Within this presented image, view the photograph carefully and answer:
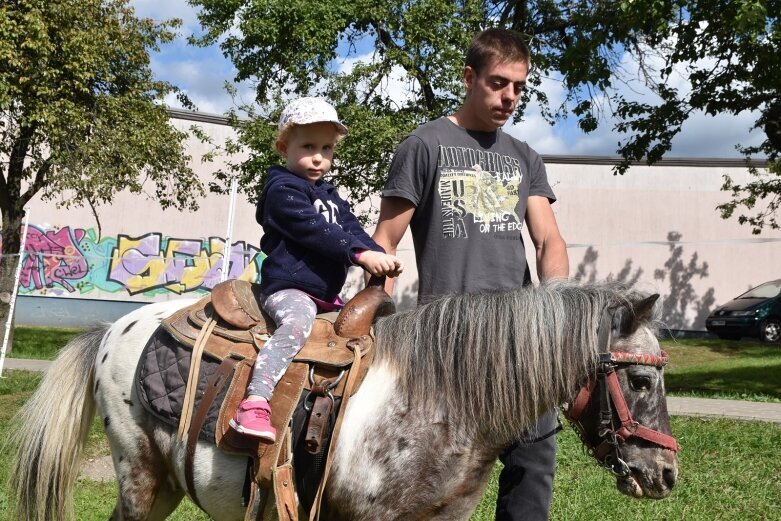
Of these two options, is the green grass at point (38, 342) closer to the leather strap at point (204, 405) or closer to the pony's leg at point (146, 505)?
the pony's leg at point (146, 505)

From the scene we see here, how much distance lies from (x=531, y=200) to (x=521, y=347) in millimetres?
917

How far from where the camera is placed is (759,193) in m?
19.3

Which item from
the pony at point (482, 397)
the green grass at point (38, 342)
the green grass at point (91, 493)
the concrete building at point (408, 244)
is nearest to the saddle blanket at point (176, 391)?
the pony at point (482, 397)

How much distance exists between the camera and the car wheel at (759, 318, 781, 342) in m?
19.1

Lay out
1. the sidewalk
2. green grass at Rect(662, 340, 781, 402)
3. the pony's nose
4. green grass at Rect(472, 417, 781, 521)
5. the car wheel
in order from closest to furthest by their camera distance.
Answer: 1. the pony's nose
2. green grass at Rect(472, 417, 781, 521)
3. the sidewalk
4. green grass at Rect(662, 340, 781, 402)
5. the car wheel

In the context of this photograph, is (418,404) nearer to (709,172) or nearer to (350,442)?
(350,442)

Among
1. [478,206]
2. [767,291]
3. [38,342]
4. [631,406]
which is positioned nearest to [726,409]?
[478,206]

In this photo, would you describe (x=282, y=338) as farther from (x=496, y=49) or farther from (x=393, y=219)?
(x=496, y=49)

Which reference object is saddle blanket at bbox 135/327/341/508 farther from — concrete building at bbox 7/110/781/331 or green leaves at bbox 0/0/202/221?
concrete building at bbox 7/110/781/331

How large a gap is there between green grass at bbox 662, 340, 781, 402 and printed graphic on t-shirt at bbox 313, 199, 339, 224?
5321 mm

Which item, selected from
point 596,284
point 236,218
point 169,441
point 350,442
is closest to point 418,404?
point 350,442

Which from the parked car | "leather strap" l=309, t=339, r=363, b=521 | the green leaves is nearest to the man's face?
"leather strap" l=309, t=339, r=363, b=521

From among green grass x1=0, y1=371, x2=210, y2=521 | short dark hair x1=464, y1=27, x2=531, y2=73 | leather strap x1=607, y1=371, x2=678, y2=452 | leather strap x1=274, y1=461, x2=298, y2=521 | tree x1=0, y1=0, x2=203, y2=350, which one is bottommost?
green grass x1=0, y1=371, x2=210, y2=521

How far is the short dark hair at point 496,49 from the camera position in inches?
111
